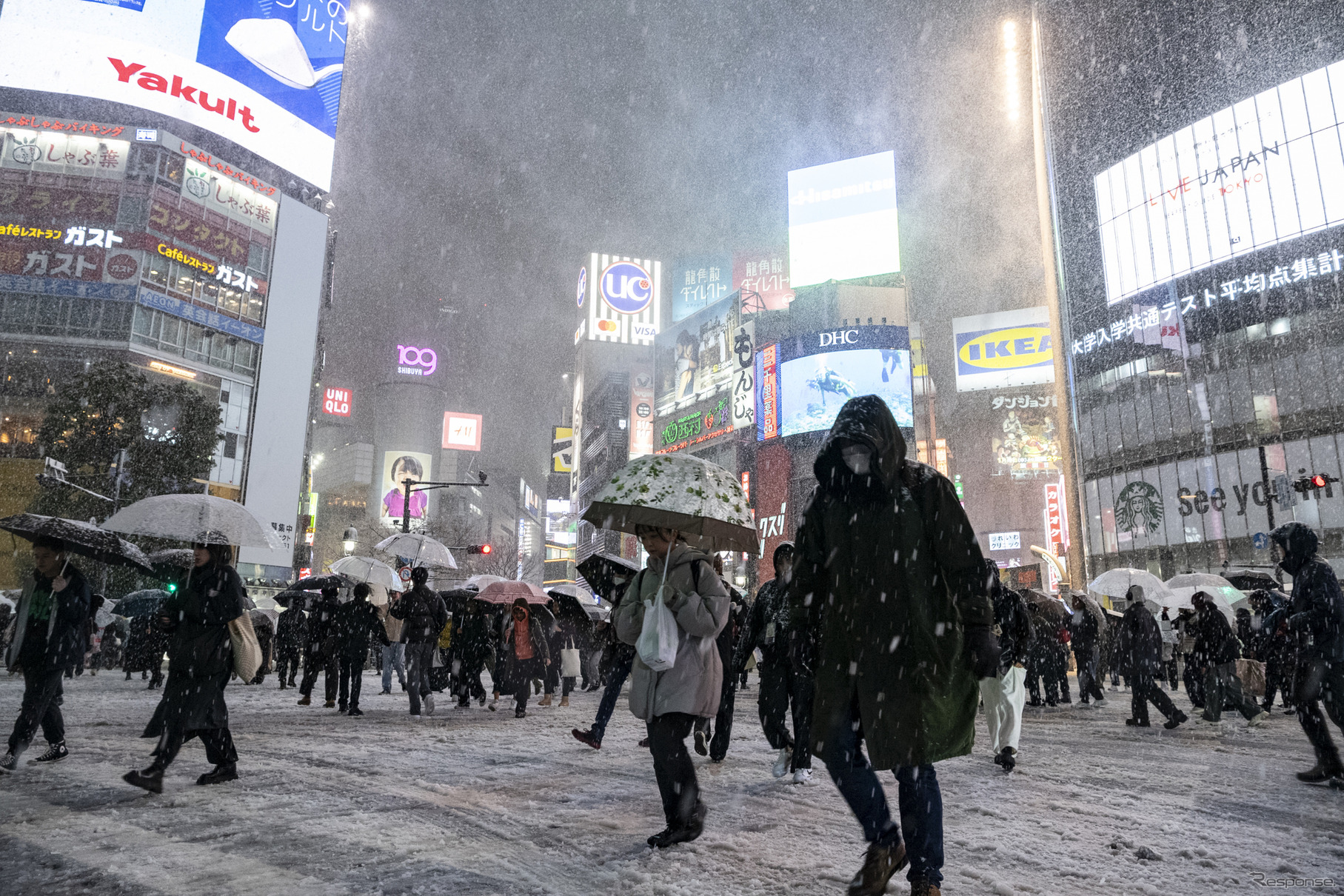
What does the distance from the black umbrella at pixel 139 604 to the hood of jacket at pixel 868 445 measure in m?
16.4

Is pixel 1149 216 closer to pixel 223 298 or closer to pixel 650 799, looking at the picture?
pixel 650 799

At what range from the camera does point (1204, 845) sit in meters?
4.19

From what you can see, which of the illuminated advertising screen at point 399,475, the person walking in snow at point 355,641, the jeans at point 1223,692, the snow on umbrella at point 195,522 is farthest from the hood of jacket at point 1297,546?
the illuminated advertising screen at point 399,475

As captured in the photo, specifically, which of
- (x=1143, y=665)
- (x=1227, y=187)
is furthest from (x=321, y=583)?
(x=1227, y=187)

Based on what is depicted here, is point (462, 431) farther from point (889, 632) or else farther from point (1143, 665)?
point (889, 632)

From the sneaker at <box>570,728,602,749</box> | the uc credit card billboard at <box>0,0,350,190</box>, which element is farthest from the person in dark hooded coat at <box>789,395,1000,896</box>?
the uc credit card billboard at <box>0,0,350,190</box>

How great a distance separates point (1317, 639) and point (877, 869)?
14.8 feet

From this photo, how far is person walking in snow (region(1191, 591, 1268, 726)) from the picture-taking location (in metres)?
9.77

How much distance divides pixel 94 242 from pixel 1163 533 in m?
57.1

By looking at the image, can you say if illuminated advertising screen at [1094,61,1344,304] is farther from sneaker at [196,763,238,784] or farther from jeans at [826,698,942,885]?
sneaker at [196,763,238,784]

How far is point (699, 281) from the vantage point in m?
88.3

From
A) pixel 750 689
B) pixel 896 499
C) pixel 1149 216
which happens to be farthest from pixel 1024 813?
pixel 1149 216

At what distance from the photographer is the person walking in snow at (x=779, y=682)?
19.8 feet

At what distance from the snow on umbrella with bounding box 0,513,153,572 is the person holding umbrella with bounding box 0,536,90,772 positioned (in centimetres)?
8
